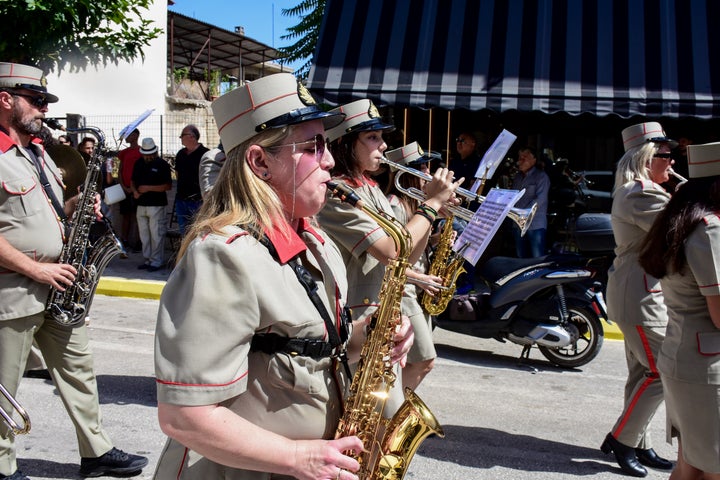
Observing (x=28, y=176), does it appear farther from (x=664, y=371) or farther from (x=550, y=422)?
(x=550, y=422)

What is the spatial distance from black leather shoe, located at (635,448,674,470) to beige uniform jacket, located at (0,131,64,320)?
3656 mm

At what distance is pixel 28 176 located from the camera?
12.3 ft

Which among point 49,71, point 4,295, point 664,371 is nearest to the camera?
point 664,371

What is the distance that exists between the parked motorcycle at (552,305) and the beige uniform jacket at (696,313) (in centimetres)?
339

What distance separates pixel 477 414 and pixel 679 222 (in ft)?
9.03

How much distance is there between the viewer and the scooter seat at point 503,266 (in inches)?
270

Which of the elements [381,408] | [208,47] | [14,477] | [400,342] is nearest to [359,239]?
[400,342]

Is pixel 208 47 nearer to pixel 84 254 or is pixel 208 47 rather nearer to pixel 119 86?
pixel 119 86

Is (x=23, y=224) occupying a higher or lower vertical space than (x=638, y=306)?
higher

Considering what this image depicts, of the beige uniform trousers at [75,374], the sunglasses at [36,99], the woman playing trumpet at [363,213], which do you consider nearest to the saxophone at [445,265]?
the woman playing trumpet at [363,213]

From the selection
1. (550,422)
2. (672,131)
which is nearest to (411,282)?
(550,422)

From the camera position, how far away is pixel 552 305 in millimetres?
6559

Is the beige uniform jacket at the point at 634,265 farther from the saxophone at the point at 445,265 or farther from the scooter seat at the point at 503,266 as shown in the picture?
the scooter seat at the point at 503,266

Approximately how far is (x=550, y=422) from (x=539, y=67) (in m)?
5.85
